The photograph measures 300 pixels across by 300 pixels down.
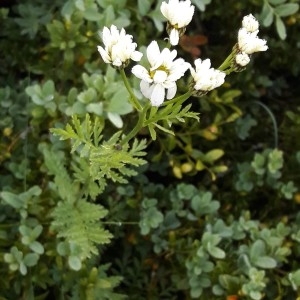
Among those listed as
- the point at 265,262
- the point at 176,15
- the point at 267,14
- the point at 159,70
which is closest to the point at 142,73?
the point at 159,70

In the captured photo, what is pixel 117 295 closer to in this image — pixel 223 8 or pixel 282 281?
pixel 282 281

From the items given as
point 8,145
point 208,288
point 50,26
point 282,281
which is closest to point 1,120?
point 8,145

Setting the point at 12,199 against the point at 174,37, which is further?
the point at 12,199

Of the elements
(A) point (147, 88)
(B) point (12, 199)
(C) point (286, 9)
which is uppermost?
(A) point (147, 88)

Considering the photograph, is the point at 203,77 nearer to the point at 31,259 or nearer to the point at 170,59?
the point at 170,59

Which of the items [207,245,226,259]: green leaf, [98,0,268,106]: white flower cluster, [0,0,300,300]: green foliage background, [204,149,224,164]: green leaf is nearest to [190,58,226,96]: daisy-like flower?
[98,0,268,106]: white flower cluster

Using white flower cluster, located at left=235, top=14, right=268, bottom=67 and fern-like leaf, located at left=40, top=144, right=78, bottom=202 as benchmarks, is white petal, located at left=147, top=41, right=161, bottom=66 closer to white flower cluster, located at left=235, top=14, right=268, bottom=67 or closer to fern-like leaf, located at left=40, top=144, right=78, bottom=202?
white flower cluster, located at left=235, top=14, right=268, bottom=67
